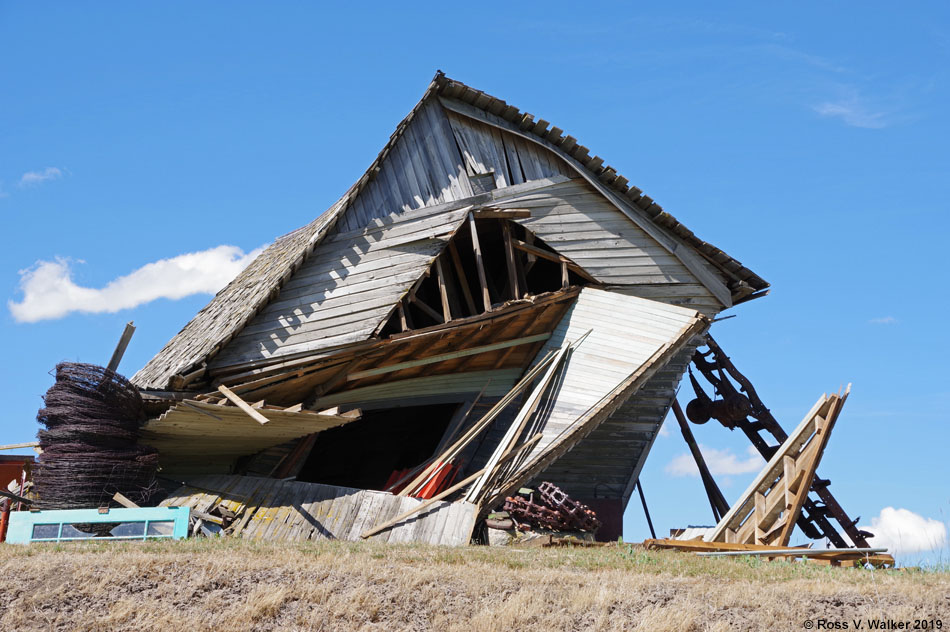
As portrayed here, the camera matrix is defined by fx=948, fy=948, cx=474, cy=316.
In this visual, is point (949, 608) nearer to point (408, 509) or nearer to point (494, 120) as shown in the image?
point (408, 509)

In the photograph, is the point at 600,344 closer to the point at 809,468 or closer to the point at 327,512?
the point at 809,468

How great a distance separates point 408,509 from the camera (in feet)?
44.1

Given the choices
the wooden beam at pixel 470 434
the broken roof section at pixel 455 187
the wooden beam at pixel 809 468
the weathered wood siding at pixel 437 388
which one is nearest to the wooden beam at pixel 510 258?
the broken roof section at pixel 455 187

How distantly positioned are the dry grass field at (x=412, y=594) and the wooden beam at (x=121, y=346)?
13.1 ft

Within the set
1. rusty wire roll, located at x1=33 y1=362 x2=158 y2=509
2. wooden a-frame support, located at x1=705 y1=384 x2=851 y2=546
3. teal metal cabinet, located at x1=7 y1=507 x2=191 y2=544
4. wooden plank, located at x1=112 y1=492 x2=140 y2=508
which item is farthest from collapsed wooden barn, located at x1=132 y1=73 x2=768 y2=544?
wooden a-frame support, located at x1=705 y1=384 x2=851 y2=546

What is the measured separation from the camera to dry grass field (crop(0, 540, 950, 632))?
28.4 feet

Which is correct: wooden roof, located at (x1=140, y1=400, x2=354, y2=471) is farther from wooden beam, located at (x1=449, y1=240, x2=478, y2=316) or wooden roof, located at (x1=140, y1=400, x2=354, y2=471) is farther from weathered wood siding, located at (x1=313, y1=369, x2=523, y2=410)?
wooden beam, located at (x1=449, y1=240, x2=478, y2=316)

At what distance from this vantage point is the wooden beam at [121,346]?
13940 millimetres

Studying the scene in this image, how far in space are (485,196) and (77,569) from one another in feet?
32.6

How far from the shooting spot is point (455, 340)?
16672mm

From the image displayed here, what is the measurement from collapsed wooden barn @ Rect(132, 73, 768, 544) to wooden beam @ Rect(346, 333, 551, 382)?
35 mm

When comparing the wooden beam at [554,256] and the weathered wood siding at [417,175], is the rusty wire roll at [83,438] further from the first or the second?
the wooden beam at [554,256]

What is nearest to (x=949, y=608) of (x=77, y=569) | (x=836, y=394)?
(x=836, y=394)

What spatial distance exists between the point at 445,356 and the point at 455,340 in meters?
0.48
